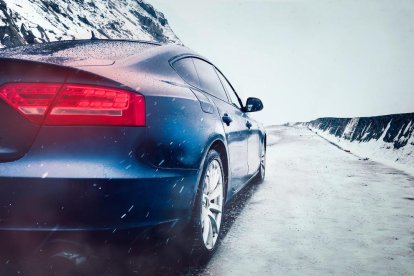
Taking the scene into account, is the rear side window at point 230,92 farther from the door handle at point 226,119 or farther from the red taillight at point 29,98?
the red taillight at point 29,98

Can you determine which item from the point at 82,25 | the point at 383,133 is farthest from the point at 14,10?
the point at 383,133

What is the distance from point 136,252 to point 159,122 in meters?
0.72

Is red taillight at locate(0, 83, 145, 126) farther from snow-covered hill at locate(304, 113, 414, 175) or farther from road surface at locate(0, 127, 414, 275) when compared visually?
snow-covered hill at locate(304, 113, 414, 175)

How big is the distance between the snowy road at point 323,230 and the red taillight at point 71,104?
1.26 meters

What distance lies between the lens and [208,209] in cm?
287

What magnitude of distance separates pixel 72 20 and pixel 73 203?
8405 cm

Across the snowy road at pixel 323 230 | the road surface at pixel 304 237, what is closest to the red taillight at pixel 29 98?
the road surface at pixel 304 237

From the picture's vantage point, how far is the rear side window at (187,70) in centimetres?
281

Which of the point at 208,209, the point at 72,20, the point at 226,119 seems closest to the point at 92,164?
the point at 208,209

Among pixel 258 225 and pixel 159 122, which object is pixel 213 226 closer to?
pixel 258 225

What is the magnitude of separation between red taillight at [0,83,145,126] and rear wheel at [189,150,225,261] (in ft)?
2.63

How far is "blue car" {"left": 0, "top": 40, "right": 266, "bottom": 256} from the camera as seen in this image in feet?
5.84

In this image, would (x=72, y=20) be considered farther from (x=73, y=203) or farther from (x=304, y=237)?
(x=73, y=203)

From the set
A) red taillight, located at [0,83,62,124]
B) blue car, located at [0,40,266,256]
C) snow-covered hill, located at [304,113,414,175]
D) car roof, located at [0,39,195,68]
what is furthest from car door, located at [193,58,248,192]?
snow-covered hill, located at [304,113,414,175]
